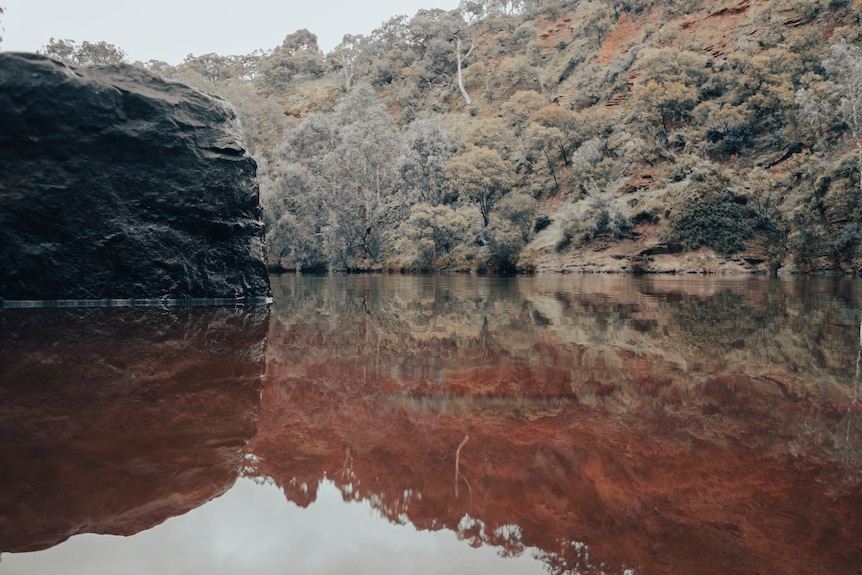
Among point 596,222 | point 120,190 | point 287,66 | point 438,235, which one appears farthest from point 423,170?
point 287,66

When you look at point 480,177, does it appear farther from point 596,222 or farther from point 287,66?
point 287,66

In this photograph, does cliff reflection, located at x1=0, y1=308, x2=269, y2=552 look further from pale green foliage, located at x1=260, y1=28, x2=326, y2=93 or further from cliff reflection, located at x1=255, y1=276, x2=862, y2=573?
pale green foliage, located at x1=260, y1=28, x2=326, y2=93

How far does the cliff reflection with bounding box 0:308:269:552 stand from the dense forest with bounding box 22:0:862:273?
25.0m

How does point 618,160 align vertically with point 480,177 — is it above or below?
above

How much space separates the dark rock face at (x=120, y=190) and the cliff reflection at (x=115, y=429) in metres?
4.57

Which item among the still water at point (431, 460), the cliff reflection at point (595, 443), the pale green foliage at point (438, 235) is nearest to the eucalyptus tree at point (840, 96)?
the pale green foliage at point (438, 235)

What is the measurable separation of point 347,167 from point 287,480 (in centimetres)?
3394

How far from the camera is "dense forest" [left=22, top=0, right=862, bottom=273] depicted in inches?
988

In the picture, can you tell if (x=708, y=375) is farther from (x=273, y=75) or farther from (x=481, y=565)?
(x=273, y=75)

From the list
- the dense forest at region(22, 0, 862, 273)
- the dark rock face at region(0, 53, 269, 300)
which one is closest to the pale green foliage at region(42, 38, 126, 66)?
the dense forest at region(22, 0, 862, 273)

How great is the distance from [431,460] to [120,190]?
9872 millimetres

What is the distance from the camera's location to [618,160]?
1318 inches

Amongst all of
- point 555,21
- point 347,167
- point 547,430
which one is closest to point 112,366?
point 547,430

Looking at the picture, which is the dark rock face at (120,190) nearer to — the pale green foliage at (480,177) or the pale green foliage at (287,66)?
the pale green foliage at (480,177)
